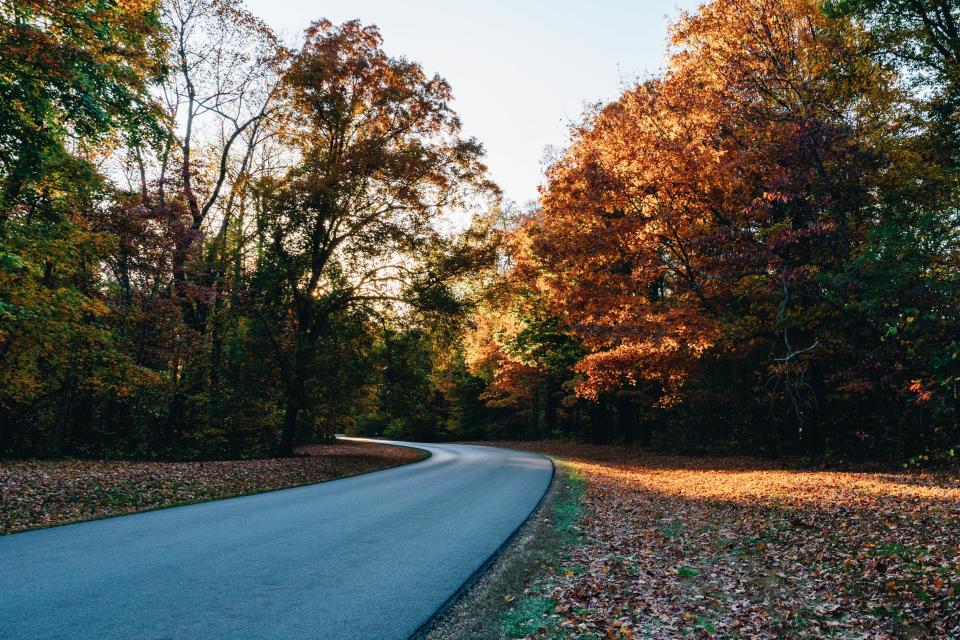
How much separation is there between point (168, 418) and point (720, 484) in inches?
810

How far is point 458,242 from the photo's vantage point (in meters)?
21.0

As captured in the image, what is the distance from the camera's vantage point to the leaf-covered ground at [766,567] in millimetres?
4859

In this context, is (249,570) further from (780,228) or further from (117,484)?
(780,228)

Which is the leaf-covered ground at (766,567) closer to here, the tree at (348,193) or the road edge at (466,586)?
the road edge at (466,586)

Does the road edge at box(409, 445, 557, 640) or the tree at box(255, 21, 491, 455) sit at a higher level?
the tree at box(255, 21, 491, 455)

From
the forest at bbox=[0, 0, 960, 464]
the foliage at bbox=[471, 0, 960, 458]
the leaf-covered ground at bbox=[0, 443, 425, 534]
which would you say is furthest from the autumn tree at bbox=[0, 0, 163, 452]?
the foliage at bbox=[471, 0, 960, 458]

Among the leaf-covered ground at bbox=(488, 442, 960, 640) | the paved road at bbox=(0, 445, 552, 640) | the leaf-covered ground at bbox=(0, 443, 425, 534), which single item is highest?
the leaf-covered ground at bbox=(488, 442, 960, 640)

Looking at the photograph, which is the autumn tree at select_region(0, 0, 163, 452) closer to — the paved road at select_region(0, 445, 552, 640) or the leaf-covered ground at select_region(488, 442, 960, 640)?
the paved road at select_region(0, 445, 552, 640)

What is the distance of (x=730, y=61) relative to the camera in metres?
16.1

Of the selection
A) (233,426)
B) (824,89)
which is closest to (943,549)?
(824,89)

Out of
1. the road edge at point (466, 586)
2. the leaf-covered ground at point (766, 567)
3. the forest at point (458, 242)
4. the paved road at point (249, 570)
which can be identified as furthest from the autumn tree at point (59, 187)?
the leaf-covered ground at point (766, 567)

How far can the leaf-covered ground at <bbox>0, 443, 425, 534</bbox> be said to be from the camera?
9.25 m

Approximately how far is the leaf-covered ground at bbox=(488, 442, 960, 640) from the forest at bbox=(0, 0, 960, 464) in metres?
4.76

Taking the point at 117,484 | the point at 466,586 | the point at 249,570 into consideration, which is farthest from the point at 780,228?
the point at 117,484
